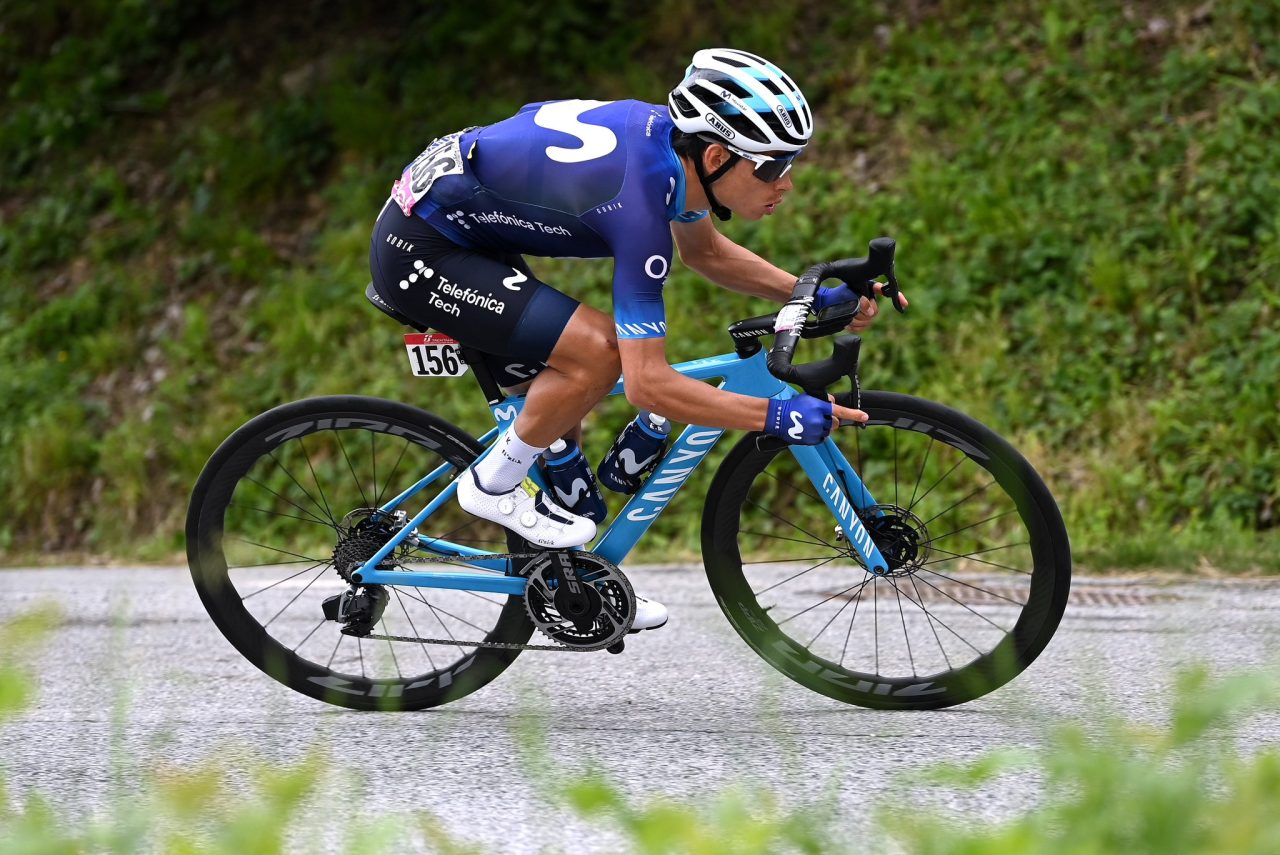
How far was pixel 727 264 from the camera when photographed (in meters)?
4.63

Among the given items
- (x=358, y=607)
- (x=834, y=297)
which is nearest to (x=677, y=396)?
(x=834, y=297)

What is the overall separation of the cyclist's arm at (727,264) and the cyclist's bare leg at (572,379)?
53 cm

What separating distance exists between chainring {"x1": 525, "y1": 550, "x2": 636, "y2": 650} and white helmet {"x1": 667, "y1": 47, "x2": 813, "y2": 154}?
1272 millimetres

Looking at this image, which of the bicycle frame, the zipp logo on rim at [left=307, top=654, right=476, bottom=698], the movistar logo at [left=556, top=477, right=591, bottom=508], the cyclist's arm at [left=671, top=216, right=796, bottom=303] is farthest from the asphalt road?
the cyclist's arm at [left=671, top=216, right=796, bottom=303]

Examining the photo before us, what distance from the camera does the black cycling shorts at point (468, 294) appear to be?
416 centimetres

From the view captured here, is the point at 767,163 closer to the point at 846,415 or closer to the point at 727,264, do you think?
the point at 727,264

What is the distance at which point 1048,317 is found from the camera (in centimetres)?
873

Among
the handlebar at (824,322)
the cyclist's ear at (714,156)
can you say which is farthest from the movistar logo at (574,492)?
the cyclist's ear at (714,156)

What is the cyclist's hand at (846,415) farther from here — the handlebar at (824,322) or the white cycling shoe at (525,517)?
the white cycling shoe at (525,517)

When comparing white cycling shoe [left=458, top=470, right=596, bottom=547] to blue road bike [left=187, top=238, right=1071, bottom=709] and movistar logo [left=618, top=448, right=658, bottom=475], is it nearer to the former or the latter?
blue road bike [left=187, top=238, right=1071, bottom=709]

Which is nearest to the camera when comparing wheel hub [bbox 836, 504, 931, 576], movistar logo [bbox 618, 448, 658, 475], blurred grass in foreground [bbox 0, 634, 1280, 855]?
blurred grass in foreground [bbox 0, 634, 1280, 855]

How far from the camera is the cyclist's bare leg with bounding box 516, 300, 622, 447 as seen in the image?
4.14 metres

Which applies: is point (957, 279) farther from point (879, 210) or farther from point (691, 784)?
point (691, 784)

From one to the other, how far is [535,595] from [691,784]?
2.92 feet
